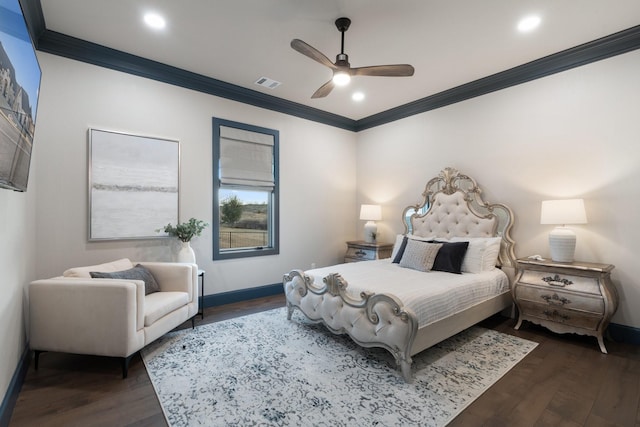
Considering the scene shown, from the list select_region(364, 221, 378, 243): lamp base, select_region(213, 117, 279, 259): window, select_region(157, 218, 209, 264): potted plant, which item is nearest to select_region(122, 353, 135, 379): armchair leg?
select_region(157, 218, 209, 264): potted plant

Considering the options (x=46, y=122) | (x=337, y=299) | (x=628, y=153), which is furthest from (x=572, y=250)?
(x=46, y=122)

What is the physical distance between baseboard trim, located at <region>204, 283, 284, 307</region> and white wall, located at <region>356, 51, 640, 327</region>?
268 cm

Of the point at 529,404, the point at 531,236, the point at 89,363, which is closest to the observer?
the point at 529,404

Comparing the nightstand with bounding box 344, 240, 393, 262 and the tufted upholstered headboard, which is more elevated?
the tufted upholstered headboard

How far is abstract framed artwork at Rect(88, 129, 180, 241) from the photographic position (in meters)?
3.32

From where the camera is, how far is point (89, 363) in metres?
2.60

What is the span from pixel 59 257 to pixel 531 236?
17.3ft

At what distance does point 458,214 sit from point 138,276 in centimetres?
398

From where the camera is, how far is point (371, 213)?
204 inches

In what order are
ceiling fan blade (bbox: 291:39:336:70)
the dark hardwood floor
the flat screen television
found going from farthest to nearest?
1. ceiling fan blade (bbox: 291:39:336:70)
2. the dark hardwood floor
3. the flat screen television

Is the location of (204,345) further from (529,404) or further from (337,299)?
(529,404)

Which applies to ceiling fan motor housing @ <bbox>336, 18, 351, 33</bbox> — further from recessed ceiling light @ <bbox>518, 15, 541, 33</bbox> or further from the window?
the window

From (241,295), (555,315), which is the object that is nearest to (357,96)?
(241,295)

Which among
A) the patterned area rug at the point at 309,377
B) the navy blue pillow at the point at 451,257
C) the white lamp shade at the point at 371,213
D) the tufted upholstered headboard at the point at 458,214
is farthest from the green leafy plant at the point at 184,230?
the tufted upholstered headboard at the point at 458,214
